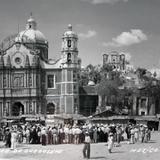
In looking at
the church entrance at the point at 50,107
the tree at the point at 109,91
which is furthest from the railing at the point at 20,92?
the tree at the point at 109,91

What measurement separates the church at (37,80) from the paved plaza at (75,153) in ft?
116

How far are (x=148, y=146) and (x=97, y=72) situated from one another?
5989 cm

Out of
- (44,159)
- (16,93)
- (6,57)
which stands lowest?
(44,159)

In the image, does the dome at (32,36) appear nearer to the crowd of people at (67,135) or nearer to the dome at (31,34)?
the dome at (31,34)

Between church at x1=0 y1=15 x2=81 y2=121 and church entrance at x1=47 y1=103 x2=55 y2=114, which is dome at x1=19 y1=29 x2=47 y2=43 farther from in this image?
church entrance at x1=47 y1=103 x2=55 y2=114

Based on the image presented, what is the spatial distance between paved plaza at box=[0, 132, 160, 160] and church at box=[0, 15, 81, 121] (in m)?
35.3

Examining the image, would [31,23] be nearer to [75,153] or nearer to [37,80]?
[37,80]

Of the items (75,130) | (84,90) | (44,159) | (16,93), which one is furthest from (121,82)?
(44,159)

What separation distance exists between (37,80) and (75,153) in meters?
40.8

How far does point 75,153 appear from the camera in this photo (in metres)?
23.8

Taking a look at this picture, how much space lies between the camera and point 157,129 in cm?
4666

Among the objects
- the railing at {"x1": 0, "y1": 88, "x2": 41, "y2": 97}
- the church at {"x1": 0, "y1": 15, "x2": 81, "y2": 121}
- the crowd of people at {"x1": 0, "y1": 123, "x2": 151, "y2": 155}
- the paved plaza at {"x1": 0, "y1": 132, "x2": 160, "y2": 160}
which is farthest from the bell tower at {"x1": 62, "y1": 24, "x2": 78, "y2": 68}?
the paved plaza at {"x1": 0, "y1": 132, "x2": 160, "y2": 160}

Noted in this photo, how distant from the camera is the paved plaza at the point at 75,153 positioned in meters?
22.1

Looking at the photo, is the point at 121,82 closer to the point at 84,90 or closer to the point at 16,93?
the point at 84,90
